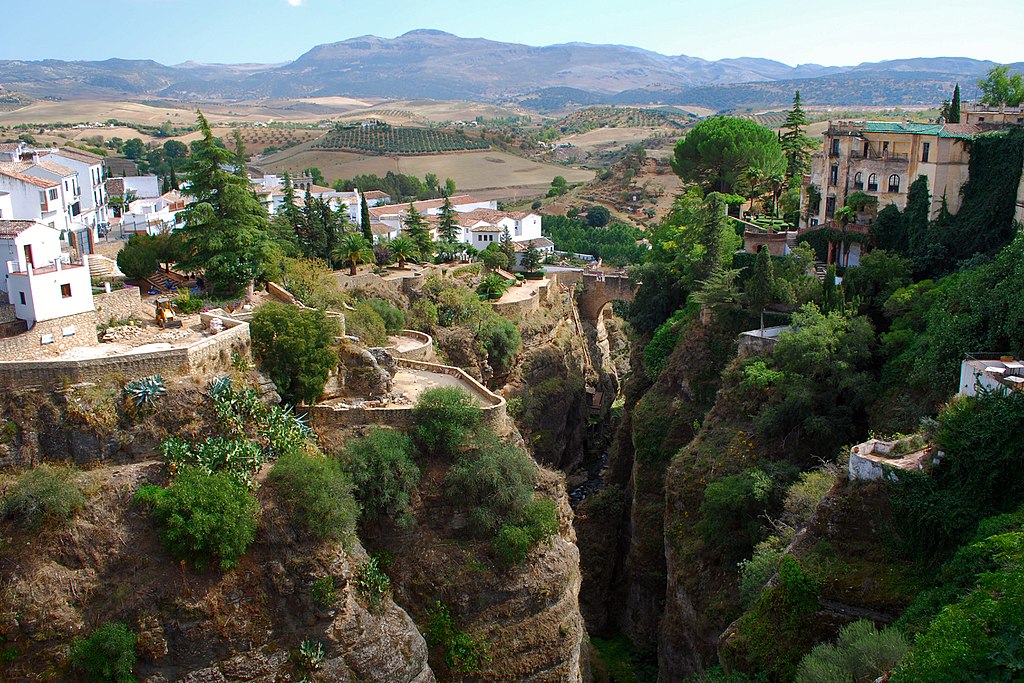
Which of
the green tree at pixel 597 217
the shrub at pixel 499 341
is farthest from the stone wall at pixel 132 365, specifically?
the green tree at pixel 597 217

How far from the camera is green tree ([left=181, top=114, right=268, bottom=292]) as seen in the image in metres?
30.7

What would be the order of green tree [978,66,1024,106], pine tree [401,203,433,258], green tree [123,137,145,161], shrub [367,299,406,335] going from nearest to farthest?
shrub [367,299,406,335], green tree [978,66,1024,106], pine tree [401,203,433,258], green tree [123,137,145,161]

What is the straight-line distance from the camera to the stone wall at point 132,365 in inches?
832

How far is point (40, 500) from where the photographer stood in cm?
1989

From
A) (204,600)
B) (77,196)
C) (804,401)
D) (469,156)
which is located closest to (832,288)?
(804,401)

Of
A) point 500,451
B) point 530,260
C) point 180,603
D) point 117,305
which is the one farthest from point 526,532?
point 530,260

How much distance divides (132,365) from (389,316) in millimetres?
13810

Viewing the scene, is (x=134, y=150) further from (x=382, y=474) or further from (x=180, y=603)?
(x=180, y=603)

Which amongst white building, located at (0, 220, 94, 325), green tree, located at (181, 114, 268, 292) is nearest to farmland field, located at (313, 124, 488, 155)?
green tree, located at (181, 114, 268, 292)

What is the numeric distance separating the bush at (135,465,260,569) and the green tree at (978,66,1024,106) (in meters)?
35.0

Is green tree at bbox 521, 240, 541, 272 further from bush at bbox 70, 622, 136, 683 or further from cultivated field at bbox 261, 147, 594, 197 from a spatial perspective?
cultivated field at bbox 261, 147, 594, 197

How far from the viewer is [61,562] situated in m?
20.1

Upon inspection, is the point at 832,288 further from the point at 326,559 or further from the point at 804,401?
the point at 326,559

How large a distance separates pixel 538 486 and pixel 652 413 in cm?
972
